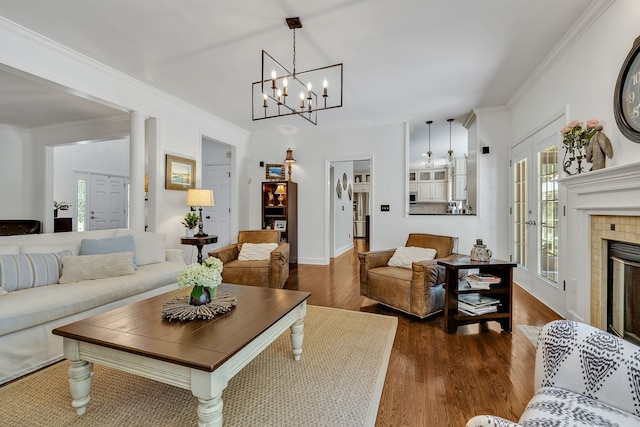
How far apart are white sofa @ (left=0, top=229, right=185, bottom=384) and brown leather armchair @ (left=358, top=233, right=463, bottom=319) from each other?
214 centimetres

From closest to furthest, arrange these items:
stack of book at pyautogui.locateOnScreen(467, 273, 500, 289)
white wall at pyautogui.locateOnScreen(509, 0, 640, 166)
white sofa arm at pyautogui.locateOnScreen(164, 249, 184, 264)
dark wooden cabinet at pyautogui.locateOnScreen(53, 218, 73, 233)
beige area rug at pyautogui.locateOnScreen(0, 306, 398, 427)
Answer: beige area rug at pyautogui.locateOnScreen(0, 306, 398, 427)
white wall at pyautogui.locateOnScreen(509, 0, 640, 166)
stack of book at pyautogui.locateOnScreen(467, 273, 500, 289)
white sofa arm at pyautogui.locateOnScreen(164, 249, 184, 264)
dark wooden cabinet at pyautogui.locateOnScreen(53, 218, 73, 233)

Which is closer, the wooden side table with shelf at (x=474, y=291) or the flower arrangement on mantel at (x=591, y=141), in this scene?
the flower arrangement on mantel at (x=591, y=141)

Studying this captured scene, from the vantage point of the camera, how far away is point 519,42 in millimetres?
2770

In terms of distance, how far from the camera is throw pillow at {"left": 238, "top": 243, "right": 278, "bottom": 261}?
3.79 metres

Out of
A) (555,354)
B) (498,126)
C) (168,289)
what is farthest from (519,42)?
(168,289)

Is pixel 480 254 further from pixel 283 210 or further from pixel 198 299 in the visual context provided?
pixel 283 210

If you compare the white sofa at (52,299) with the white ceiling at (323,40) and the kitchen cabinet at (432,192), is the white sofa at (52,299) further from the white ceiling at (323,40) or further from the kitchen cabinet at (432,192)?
the kitchen cabinet at (432,192)

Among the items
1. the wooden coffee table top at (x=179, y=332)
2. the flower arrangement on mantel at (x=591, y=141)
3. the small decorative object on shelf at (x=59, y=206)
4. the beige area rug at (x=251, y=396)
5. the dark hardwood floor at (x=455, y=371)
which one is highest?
the flower arrangement on mantel at (x=591, y=141)

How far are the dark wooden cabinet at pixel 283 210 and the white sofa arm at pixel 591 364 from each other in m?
4.54

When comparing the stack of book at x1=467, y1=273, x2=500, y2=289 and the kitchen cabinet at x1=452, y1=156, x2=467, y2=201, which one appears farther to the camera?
the kitchen cabinet at x1=452, y1=156, x2=467, y2=201

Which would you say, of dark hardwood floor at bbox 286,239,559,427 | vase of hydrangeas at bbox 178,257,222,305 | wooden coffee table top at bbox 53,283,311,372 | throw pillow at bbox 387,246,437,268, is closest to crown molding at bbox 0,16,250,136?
wooden coffee table top at bbox 53,283,311,372

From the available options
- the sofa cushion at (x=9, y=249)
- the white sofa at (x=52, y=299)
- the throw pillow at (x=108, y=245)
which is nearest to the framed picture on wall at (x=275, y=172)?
the white sofa at (x=52, y=299)

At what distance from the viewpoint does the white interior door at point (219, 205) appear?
260 inches

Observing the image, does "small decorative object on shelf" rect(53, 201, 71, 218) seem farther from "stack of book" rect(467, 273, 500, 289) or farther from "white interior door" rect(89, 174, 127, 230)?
"stack of book" rect(467, 273, 500, 289)
